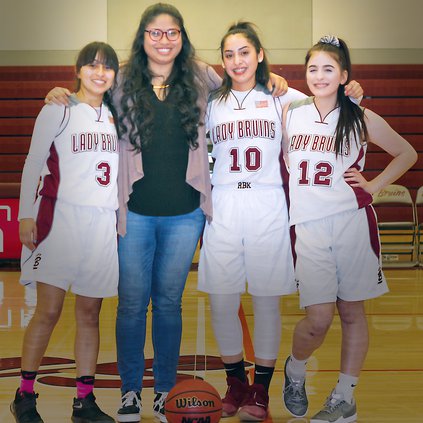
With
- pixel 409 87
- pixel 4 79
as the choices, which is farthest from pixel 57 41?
pixel 409 87

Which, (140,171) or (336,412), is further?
(336,412)

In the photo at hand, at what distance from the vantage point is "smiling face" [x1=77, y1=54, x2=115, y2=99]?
3.56 m

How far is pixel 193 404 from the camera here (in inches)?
133

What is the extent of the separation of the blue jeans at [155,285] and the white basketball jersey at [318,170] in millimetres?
466

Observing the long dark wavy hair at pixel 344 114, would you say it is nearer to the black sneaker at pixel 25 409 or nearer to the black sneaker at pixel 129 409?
the black sneaker at pixel 129 409

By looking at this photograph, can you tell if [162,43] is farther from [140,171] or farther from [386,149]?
[386,149]

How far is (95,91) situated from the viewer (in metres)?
3.58

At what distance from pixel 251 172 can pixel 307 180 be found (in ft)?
0.83

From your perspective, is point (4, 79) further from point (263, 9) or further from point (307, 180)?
point (307, 180)

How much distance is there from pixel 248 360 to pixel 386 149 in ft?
5.95

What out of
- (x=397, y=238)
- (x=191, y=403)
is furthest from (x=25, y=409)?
(x=397, y=238)

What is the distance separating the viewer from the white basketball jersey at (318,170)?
357 centimetres

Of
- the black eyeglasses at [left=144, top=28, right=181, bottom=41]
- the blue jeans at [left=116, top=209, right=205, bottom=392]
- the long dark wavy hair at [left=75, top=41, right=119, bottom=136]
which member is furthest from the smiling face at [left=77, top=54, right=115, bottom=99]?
A: the blue jeans at [left=116, top=209, right=205, bottom=392]

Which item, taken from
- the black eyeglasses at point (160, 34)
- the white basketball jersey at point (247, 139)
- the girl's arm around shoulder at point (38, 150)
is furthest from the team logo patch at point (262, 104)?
→ the girl's arm around shoulder at point (38, 150)
